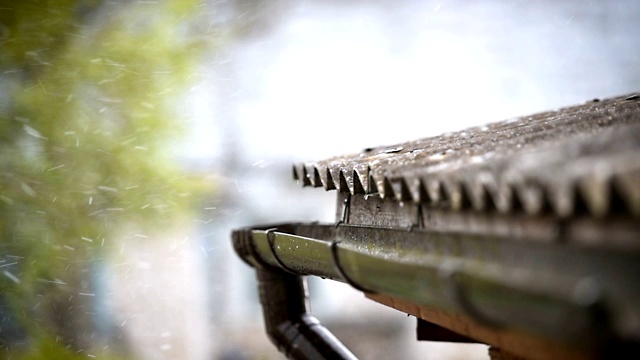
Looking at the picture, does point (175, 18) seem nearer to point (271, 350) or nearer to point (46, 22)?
point (46, 22)

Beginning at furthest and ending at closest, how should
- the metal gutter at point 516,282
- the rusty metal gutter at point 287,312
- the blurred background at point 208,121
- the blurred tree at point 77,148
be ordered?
1. the blurred background at point 208,121
2. the blurred tree at point 77,148
3. the rusty metal gutter at point 287,312
4. the metal gutter at point 516,282

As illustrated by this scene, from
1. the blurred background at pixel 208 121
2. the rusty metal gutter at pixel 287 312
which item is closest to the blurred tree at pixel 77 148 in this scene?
the blurred background at pixel 208 121

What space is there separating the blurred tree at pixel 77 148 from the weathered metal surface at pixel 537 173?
8497 mm

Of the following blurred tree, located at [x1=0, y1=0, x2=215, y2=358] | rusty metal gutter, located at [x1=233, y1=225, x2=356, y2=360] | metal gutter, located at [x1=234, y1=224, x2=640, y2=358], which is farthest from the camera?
blurred tree, located at [x1=0, y1=0, x2=215, y2=358]

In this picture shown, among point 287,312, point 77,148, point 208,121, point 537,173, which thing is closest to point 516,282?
point 537,173

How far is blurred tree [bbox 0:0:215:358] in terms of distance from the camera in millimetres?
10273

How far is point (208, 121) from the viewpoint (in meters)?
11.6

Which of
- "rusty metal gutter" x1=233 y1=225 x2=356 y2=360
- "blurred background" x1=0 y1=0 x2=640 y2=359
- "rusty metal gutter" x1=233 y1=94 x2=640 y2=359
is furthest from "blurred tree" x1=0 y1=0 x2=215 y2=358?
"rusty metal gutter" x1=233 y1=94 x2=640 y2=359

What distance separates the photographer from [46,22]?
10516 mm

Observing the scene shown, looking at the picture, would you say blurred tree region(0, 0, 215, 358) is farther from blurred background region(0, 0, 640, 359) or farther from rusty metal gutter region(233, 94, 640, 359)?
rusty metal gutter region(233, 94, 640, 359)

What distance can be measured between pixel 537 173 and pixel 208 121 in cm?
1028

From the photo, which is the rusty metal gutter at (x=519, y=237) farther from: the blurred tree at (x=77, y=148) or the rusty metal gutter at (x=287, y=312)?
the blurred tree at (x=77, y=148)

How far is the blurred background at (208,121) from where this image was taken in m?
10.4

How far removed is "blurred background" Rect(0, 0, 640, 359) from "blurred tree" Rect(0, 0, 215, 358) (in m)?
0.02
